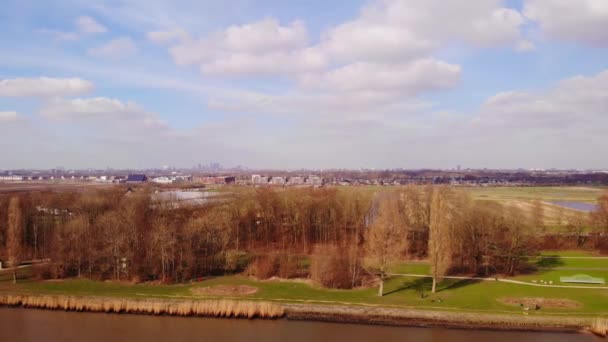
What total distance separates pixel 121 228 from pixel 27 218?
13.2 metres

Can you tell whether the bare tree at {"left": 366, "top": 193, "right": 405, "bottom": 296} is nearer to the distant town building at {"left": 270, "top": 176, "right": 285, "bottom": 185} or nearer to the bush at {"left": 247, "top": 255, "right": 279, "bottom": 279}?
the bush at {"left": 247, "top": 255, "right": 279, "bottom": 279}

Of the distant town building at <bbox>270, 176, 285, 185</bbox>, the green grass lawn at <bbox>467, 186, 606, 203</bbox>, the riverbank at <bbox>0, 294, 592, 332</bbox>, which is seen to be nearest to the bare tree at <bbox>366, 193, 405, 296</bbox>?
the riverbank at <bbox>0, 294, 592, 332</bbox>

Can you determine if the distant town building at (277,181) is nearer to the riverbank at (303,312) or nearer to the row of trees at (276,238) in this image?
the row of trees at (276,238)

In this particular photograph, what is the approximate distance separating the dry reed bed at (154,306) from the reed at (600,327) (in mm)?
15118

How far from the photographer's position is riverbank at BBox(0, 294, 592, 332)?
835 inches

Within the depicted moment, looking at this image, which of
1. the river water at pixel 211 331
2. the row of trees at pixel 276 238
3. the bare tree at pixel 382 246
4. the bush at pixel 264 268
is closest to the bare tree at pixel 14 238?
the row of trees at pixel 276 238

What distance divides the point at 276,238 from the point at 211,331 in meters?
22.0

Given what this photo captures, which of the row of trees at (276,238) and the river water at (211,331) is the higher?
the row of trees at (276,238)

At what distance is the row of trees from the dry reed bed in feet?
15.2

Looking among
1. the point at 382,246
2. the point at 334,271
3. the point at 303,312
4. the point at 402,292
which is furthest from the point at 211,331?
the point at 402,292

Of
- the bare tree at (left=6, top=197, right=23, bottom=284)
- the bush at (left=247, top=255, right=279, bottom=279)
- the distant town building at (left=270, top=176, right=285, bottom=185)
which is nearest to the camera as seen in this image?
the bare tree at (left=6, top=197, right=23, bottom=284)

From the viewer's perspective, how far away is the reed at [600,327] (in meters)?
20.0

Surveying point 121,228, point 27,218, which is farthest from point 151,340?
point 27,218

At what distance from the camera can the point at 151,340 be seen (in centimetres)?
2000
